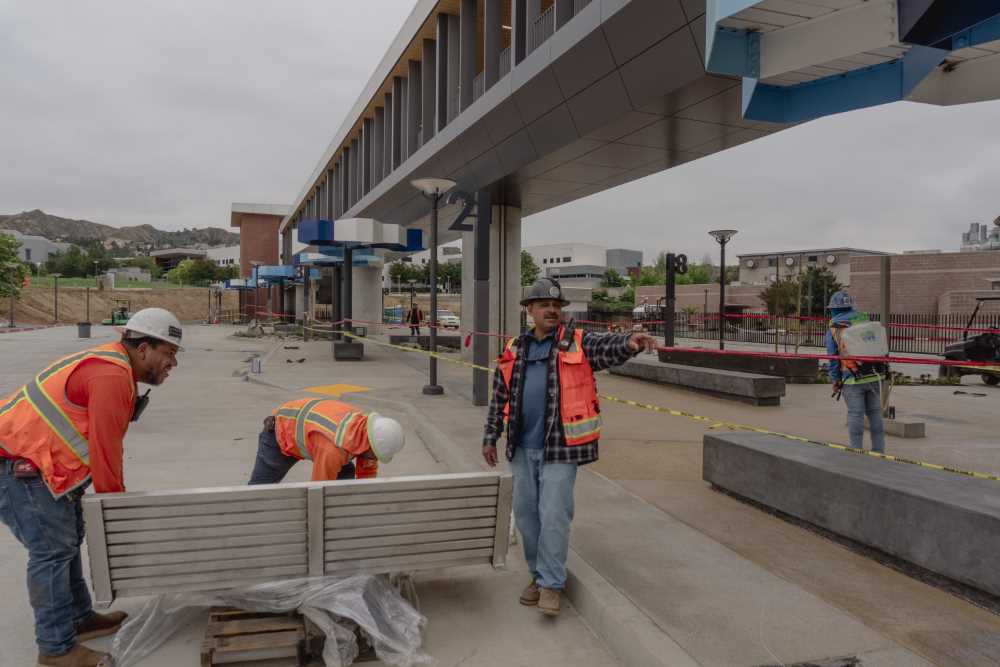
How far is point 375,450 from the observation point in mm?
3455

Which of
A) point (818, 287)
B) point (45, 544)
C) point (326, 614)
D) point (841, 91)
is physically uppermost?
point (818, 287)

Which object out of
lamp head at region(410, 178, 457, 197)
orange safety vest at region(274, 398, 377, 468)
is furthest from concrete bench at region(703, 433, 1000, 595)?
lamp head at region(410, 178, 457, 197)

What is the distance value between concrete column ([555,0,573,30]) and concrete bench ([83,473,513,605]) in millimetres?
10354

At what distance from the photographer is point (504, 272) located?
18109 mm

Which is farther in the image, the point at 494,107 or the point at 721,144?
the point at 494,107

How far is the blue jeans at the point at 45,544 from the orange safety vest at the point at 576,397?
7.87ft

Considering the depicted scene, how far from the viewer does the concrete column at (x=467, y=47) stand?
1614 cm

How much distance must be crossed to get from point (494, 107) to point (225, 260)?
143877 mm

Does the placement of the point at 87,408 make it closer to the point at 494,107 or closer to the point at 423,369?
the point at 494,107

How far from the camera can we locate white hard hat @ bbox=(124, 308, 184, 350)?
2.99 meters

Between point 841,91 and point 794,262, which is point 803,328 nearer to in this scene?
point 794,262

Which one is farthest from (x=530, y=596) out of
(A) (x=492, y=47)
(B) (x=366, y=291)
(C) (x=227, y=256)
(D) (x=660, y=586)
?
(C) (x=227, y=256)

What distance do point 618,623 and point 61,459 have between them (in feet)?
8.86

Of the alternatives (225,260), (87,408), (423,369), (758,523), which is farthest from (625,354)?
(225,260)
